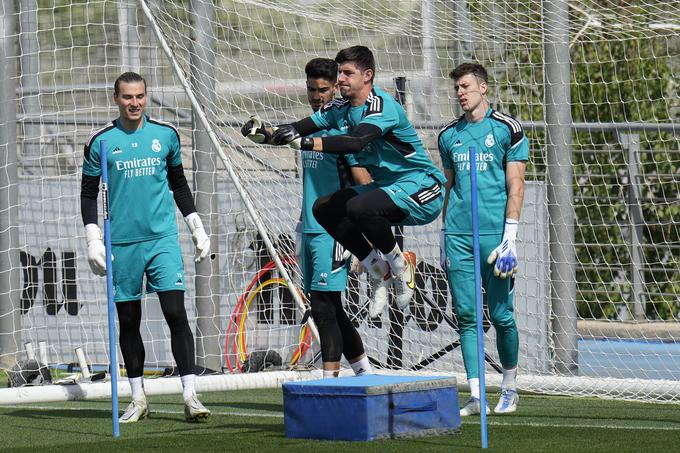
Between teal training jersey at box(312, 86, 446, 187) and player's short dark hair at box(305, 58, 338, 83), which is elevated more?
player's short dark hair at box(305, 58, 338, 83)

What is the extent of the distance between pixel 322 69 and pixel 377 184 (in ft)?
3.40

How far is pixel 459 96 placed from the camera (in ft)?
29.0

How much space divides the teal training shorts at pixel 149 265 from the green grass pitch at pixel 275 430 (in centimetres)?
87

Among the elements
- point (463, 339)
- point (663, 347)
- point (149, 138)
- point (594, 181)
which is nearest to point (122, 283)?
point (149, 138)

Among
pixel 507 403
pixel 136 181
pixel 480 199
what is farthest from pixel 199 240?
pixel 507 403

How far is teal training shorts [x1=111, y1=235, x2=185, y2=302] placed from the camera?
28.7 ft

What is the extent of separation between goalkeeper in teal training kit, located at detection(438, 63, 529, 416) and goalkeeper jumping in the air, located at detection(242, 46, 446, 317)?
31 cm

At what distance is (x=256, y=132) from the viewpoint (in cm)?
720

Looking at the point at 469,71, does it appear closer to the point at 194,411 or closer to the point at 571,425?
the point at 571,425

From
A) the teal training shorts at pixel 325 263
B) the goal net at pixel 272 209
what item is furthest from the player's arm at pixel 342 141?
the goal net at pixel 272 209

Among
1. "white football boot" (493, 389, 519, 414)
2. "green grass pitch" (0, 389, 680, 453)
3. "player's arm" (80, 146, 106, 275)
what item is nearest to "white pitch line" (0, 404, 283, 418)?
Answer: "green grass pitch" (0, 389, 680, 453)

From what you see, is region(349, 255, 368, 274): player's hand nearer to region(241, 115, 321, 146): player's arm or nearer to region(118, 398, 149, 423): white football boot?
region(118, 398, 149, 423): white football boot

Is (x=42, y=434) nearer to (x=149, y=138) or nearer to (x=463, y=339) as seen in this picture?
(x=149, y=138)

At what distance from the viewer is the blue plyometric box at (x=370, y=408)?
7250mm
